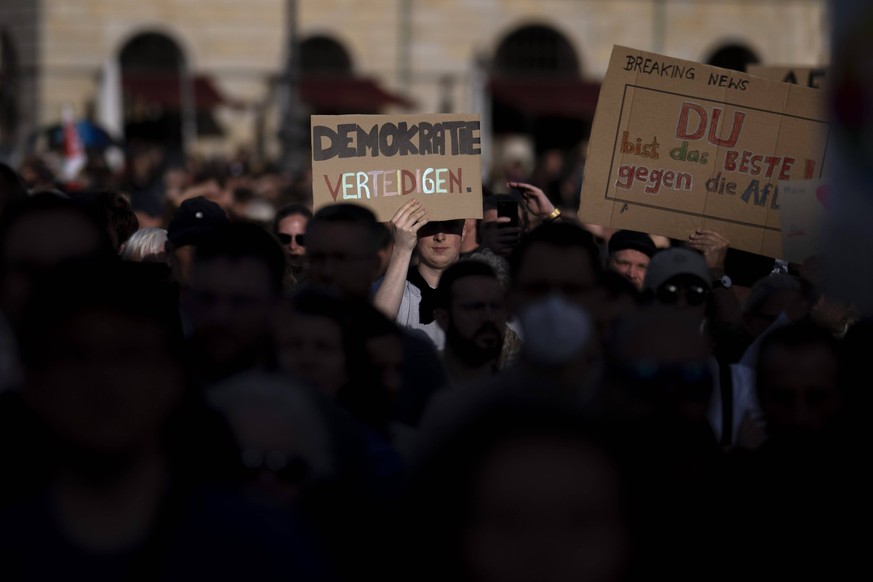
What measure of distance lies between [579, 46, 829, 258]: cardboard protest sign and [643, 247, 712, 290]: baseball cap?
3.93 feet

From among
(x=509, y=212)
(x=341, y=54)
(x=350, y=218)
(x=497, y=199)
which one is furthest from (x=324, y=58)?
(x=350, y=218)

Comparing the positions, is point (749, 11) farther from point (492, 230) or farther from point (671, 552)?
point (671, 552)

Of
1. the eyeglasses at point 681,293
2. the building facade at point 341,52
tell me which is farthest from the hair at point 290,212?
the building facade at point 341,52

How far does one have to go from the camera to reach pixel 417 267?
7.07 metres

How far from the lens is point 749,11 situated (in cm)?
3634

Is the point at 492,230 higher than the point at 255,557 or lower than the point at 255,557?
lower

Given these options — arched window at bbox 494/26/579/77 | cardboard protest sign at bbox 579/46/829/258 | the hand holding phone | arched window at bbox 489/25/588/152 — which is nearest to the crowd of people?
the hand holding phone

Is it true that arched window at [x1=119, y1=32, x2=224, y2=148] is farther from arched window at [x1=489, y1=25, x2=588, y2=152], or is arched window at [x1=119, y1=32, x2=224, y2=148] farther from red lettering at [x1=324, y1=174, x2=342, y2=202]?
red lettering at [x1=324, y1=174, x2=342, y2=202]

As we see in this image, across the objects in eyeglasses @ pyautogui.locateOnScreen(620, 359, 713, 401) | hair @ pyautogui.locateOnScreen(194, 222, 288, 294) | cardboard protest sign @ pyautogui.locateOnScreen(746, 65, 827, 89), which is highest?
eyeglasses @ pyautogui.locateOnScreen(620, 359, 713, 401)

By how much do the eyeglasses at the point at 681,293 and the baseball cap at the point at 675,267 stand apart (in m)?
0.03

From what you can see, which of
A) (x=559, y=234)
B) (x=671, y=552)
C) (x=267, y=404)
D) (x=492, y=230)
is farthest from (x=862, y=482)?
(x=492, y=230)

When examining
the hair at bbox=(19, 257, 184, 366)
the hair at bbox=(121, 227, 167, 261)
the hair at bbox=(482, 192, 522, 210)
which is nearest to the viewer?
the hair at bbox=(19, 257, 184, 366)

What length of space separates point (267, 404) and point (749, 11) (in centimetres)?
3470

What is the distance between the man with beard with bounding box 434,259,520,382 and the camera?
17.8 ft
